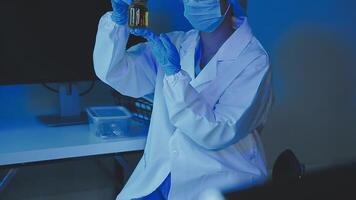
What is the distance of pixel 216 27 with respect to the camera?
1.44 meters

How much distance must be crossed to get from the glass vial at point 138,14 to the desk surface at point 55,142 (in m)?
0.42

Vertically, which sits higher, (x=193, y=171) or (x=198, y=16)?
(x=198, y=16)

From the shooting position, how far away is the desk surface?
1.39m

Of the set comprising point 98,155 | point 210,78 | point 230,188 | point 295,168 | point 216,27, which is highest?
point 230,188

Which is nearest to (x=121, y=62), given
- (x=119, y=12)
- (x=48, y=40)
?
(x=119, y=12)

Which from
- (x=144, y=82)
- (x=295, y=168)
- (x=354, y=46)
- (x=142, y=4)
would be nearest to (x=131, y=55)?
(x=144, y=82)

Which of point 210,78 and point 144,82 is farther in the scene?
point 144,82

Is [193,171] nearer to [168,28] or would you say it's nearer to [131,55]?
[131,55]

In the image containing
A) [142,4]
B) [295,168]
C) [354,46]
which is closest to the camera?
[295,168]

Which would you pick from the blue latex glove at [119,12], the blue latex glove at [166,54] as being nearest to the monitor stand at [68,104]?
the blue latex glove at [119,12]

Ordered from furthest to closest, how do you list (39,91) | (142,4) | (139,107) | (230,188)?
(39,91)
(139,107)
(142,4)
(230,188)

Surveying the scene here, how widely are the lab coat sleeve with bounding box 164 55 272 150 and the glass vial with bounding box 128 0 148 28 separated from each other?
23 centimetres

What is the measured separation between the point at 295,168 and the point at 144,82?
2.14 feet

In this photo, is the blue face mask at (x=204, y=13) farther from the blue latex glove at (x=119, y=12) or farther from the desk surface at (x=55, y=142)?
the desk surface at (x=55, y=142)
